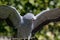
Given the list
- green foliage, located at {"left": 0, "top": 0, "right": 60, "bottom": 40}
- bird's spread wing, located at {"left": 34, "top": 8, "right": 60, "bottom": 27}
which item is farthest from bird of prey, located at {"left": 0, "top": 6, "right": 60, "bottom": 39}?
green foliage, located at {"left": 0, "top": 0, "right": 60, "bottom": 40}

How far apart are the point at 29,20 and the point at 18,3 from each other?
23.7 inches

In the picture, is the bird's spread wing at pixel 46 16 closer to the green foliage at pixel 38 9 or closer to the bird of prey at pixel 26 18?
the bird of prey at pixel 26 18

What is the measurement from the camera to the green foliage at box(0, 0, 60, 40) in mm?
1823

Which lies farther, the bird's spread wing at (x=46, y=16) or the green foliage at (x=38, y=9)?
the green foliage at (x=38, y=9)

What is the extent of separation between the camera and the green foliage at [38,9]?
1.82 m

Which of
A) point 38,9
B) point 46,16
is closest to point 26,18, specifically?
point 46,16

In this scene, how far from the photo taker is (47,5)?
6.14 ft

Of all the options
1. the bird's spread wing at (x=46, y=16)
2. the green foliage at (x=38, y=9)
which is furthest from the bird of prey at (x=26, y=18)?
the green foliage at (x=38, y=9)

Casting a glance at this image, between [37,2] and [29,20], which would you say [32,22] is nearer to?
[29,20]

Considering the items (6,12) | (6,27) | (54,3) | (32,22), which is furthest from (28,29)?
(54,3)

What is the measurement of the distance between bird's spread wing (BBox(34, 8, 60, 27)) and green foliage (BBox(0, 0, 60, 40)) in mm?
449

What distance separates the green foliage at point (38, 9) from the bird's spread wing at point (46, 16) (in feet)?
1.47

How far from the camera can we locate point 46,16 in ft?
4.45

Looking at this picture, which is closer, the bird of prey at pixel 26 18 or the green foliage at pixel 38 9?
the bird of prey at pixel 26 18
